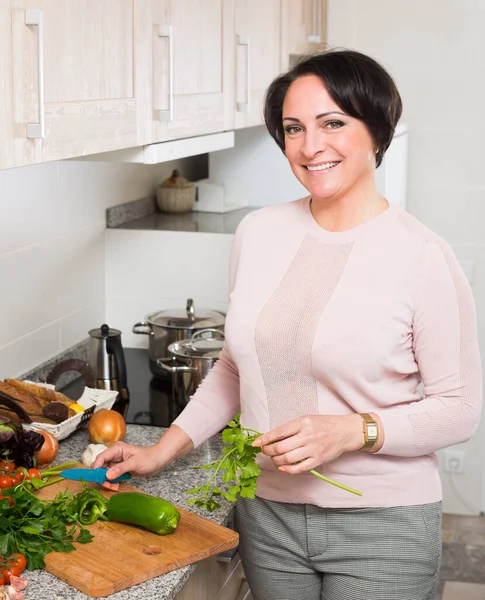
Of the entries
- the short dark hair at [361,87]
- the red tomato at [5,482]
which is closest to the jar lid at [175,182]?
the short dark hair at [361,87]

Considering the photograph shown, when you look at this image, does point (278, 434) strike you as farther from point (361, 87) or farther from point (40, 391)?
point (40, 391)

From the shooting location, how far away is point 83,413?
1.93 metres

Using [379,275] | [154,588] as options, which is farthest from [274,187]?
[154,588]

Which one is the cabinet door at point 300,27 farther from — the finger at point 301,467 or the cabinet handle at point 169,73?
the finger at point 301,467

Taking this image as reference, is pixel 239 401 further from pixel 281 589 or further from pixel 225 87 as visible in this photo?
pixel 225 87

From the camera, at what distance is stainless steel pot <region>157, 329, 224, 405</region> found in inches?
83.4

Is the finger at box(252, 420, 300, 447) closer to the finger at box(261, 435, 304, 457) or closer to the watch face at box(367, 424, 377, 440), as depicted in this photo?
the finger at box(261, 435, 304, 457)

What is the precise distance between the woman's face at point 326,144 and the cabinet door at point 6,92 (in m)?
0.49

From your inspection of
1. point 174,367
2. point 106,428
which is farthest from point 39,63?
point 174,367

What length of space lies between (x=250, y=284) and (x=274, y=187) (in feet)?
4.99

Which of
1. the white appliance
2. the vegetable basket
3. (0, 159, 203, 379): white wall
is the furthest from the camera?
the white appliance

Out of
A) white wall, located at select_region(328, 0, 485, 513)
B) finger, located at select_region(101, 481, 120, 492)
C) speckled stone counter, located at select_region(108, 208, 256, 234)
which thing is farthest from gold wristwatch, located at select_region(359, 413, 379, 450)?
white wall, located at select_region(328, 0, 485, 513)

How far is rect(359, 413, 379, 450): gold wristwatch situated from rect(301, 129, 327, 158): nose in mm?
442

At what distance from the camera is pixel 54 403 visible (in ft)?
→ 6.20
